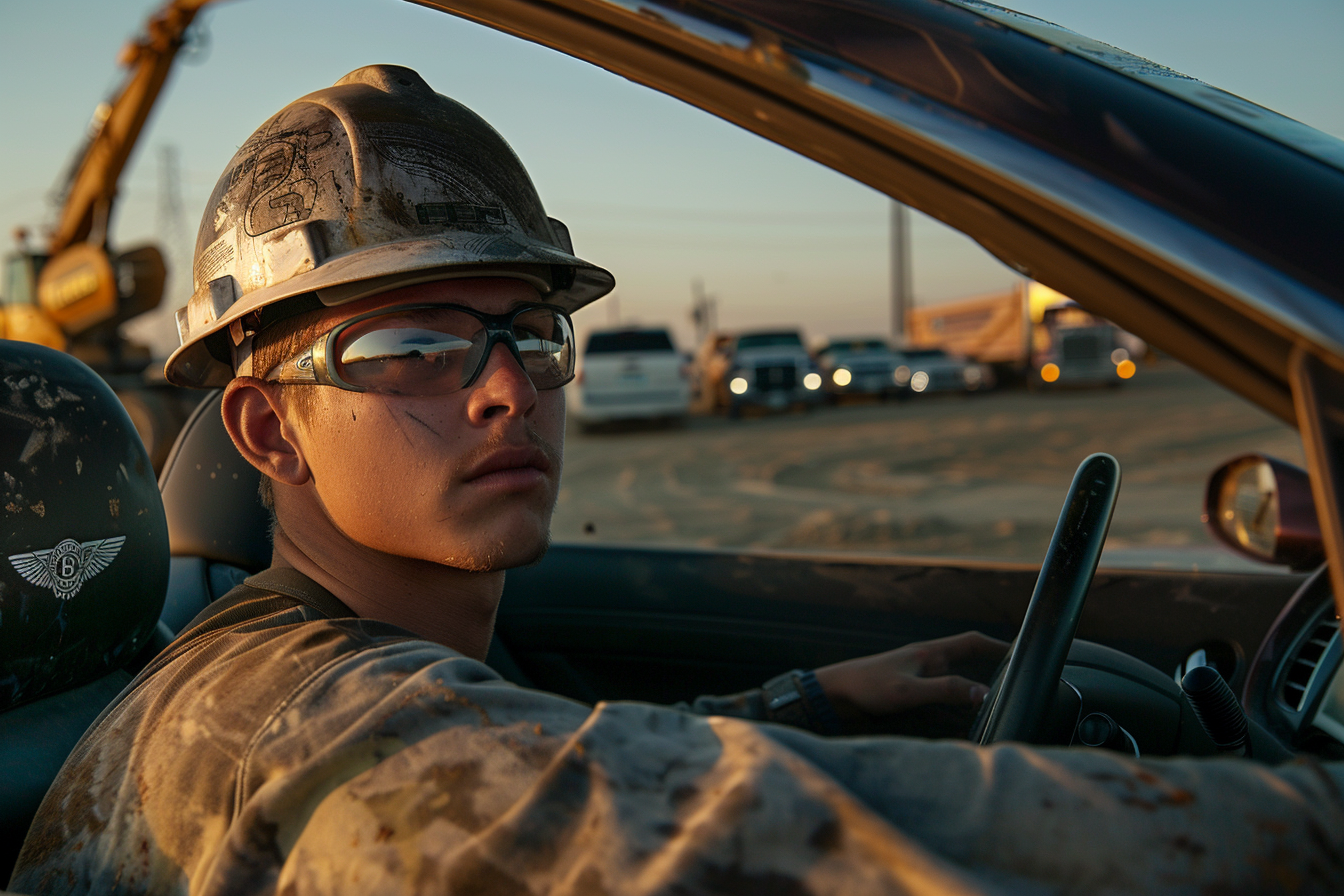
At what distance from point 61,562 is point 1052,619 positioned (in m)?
1.55

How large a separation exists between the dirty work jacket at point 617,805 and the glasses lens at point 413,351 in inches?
16.4

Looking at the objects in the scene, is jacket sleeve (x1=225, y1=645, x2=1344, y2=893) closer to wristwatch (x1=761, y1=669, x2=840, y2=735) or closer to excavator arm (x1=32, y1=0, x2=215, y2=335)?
wristwatch (x1=761, y1=669, x2=840, y2=735)

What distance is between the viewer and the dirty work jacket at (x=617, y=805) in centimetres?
77

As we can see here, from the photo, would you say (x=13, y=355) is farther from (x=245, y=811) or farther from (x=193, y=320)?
(x=245, y=811)

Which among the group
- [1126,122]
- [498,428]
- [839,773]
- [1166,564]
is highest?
[1126,122]

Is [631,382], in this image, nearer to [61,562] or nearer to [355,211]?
[61,562]

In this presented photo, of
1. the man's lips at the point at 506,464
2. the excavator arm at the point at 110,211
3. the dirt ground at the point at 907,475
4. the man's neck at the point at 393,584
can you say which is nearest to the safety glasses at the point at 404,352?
the man's lips at the point at 506,464

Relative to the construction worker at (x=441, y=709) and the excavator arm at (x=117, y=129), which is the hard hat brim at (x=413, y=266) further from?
the excavator arm at (x=117, y=129)

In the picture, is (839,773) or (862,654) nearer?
(839,773)

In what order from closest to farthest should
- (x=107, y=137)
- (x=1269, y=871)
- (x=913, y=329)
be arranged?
(x=1269, y=871) < (x=107, y=137) < (x=913, y=329)

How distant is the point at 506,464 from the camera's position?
1453 millimetres

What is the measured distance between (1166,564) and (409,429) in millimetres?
2221

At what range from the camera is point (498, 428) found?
1.46 metres

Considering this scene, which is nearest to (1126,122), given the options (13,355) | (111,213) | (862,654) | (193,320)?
(193,320)
